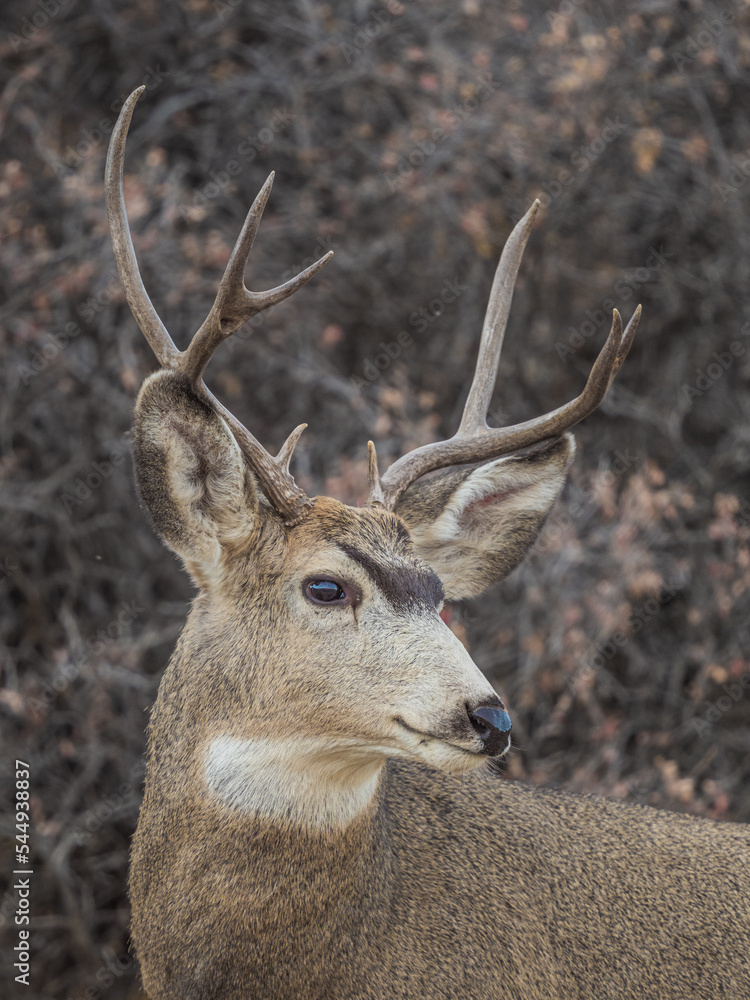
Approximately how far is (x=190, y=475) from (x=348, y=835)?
106 centimetres

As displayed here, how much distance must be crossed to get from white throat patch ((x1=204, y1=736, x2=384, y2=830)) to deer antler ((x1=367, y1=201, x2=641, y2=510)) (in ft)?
2.56

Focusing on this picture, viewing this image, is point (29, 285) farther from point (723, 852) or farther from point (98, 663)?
point (723, 852)

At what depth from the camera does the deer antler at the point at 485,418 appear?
132 inches

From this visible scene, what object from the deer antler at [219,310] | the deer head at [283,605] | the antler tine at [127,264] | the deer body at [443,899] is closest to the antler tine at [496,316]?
the deer head at [283,605]

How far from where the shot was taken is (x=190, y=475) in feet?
10.3

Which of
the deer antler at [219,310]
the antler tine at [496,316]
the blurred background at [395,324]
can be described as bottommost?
the blurred background at [395,324]

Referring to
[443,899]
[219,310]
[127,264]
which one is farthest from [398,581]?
[127,264]

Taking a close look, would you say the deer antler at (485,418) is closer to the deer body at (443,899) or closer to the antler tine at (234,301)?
the antler tine at (234,301)

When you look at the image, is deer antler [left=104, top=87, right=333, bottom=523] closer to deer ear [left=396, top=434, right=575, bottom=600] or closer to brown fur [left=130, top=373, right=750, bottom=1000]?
brown fur [left=130, top=373, right=750, bottom=1000]

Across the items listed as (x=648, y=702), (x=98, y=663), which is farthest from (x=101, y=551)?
(x=648, y=702)

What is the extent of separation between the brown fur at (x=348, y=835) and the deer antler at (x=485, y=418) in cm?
9

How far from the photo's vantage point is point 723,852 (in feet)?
12.4

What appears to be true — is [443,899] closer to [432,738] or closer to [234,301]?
[432,738]

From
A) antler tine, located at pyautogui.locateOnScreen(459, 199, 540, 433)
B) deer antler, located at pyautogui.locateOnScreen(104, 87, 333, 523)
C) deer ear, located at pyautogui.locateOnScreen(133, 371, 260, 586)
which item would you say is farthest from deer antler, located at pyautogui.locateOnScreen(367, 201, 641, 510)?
deer ear, located at pyautogui.locateOnScreen(133, 371, 260, 586)
